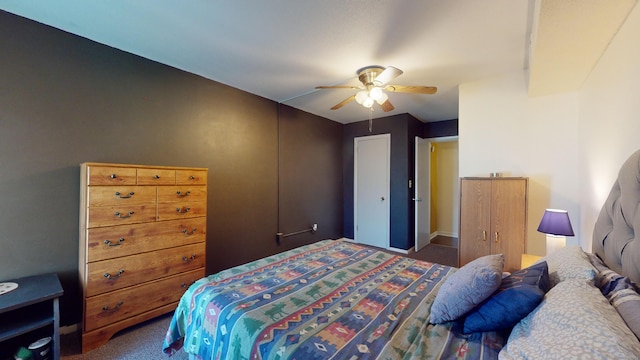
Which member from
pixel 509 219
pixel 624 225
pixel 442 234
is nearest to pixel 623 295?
pixel 624 225

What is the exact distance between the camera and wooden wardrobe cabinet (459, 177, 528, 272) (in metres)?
2.34

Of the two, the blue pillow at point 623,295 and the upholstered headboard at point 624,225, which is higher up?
the upholstered headboard at point 624,225

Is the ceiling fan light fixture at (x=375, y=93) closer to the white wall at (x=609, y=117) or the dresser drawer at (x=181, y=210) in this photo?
the white wall at (x=609, y=117)

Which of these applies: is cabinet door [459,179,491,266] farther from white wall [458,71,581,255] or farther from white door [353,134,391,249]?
white door [353,134,391,249]

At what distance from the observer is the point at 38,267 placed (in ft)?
5.98

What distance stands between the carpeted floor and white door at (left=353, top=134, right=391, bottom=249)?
3.45 metres

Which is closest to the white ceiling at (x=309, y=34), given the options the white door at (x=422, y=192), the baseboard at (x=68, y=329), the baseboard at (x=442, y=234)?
the white door at (x=422, y=192)

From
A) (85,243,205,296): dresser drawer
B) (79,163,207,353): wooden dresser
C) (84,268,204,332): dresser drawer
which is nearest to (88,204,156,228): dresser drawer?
(79,163,207,353): wooden dresser

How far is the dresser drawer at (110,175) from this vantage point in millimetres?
1756

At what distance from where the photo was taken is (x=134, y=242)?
6.40ft

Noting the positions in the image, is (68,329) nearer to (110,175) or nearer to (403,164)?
(110,175)

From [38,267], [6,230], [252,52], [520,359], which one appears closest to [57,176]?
[6,230]

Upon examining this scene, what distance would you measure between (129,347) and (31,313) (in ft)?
2.22

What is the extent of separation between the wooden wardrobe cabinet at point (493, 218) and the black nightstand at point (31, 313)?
3.50 m
